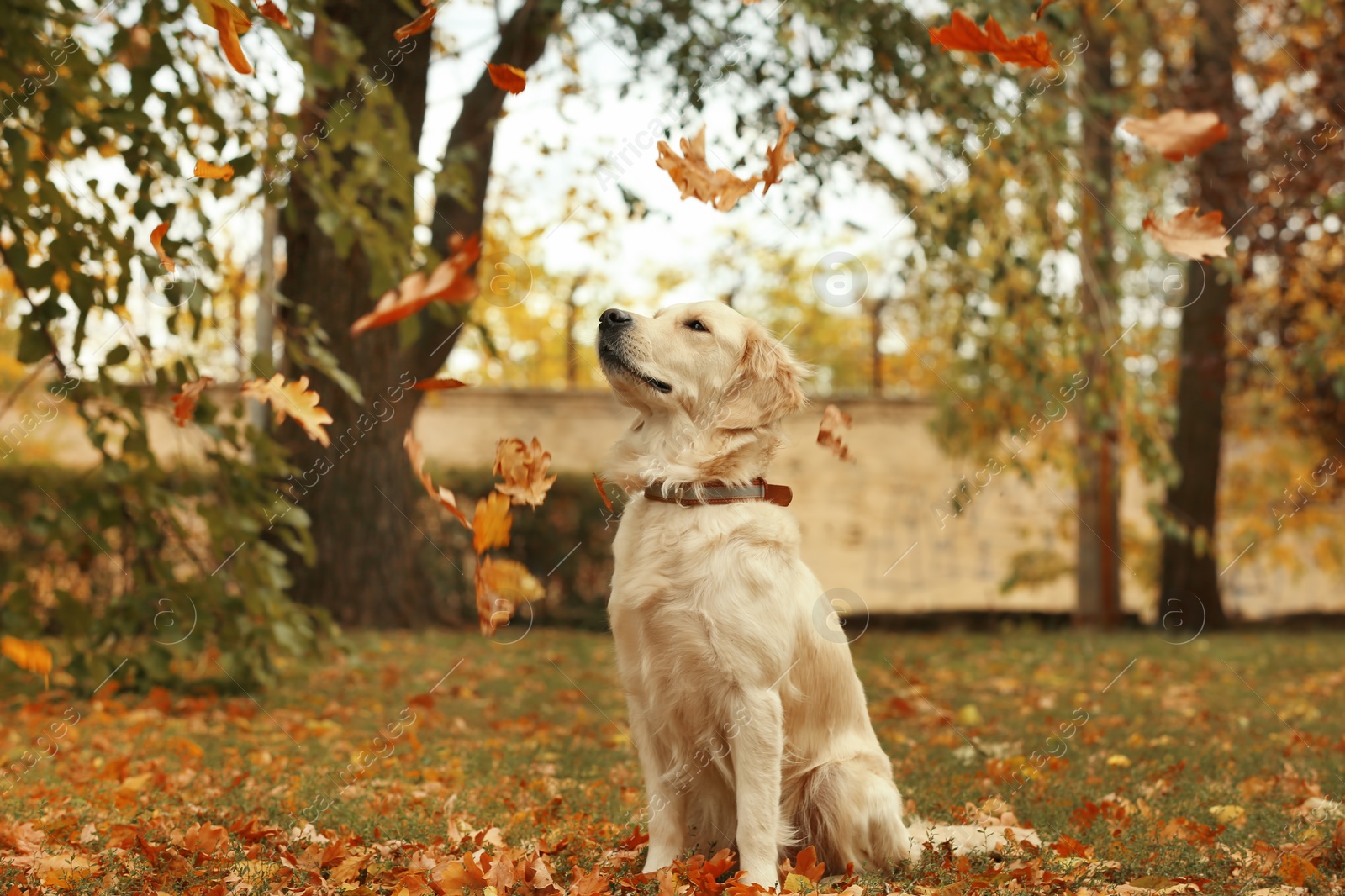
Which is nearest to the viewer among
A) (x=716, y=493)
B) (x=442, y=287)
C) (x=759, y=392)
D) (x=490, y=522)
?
(x=442, y=287)

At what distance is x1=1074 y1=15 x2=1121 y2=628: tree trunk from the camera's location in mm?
6770

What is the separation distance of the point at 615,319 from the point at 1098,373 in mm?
5195

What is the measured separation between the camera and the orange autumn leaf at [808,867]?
2883 millimetres

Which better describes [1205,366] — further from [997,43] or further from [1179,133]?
[997,43]

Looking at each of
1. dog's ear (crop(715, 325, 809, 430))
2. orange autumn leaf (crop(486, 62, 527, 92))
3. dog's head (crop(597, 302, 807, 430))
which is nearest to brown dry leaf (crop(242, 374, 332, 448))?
dog's head (crop(597, 302, 807, 430))

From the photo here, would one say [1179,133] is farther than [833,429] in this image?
No

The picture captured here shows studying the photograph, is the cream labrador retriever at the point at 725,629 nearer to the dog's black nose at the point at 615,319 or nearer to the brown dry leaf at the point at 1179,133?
the dog's black nose at the point at 615,319

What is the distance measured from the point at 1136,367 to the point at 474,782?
5694 millimetres

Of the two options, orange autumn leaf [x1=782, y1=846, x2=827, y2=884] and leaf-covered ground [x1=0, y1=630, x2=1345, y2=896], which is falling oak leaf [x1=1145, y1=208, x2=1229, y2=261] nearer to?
leaf-covered ground [x1=0, y1=630, x2=1345, y2=896]

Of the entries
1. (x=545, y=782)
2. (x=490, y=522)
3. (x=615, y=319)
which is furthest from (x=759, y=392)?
(x=545, y=782)

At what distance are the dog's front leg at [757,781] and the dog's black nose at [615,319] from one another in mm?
1066

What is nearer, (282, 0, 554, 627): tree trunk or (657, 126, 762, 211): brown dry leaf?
(657, 126, 762, 211): brown dry leaf

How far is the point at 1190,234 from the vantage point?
2.57 meters

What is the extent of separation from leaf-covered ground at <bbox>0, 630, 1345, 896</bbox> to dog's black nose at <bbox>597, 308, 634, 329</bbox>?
57.0 inches
